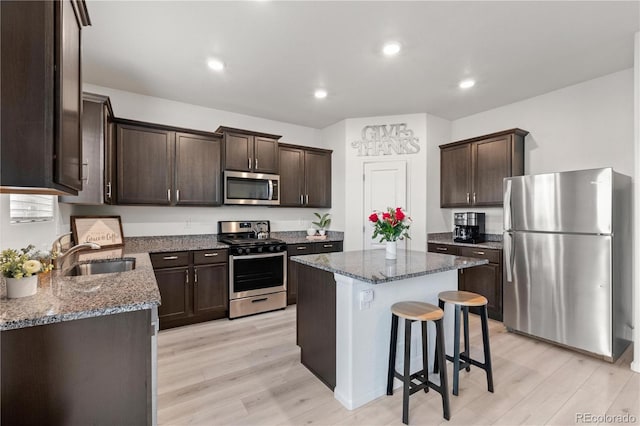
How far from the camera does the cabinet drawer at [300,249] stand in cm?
420

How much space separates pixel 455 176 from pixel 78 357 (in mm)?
4556

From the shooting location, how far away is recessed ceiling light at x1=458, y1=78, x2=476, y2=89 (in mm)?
3377

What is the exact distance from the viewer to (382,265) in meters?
2.24

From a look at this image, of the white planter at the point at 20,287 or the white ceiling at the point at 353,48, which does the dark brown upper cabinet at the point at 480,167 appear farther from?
the white planter at the point at 20,287

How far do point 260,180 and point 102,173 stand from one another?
1.88 metres

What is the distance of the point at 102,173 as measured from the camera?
2844 mm

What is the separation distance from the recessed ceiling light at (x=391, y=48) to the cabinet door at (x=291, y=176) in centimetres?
221

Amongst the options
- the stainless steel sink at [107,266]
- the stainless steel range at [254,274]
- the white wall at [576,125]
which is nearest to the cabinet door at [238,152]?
the stainless steel range at [254,274]

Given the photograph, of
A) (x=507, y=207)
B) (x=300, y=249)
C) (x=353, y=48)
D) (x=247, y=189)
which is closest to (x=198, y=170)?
(x=247, y=189)

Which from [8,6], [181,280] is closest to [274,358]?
[181,280]

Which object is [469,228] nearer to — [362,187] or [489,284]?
[489,284]

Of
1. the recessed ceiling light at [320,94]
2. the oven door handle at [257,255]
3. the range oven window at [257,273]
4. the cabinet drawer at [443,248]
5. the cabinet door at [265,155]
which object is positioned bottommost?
the range oven window at [257,273]

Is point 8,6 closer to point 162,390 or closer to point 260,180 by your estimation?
point 162,390

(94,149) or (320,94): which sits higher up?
(320,94)
